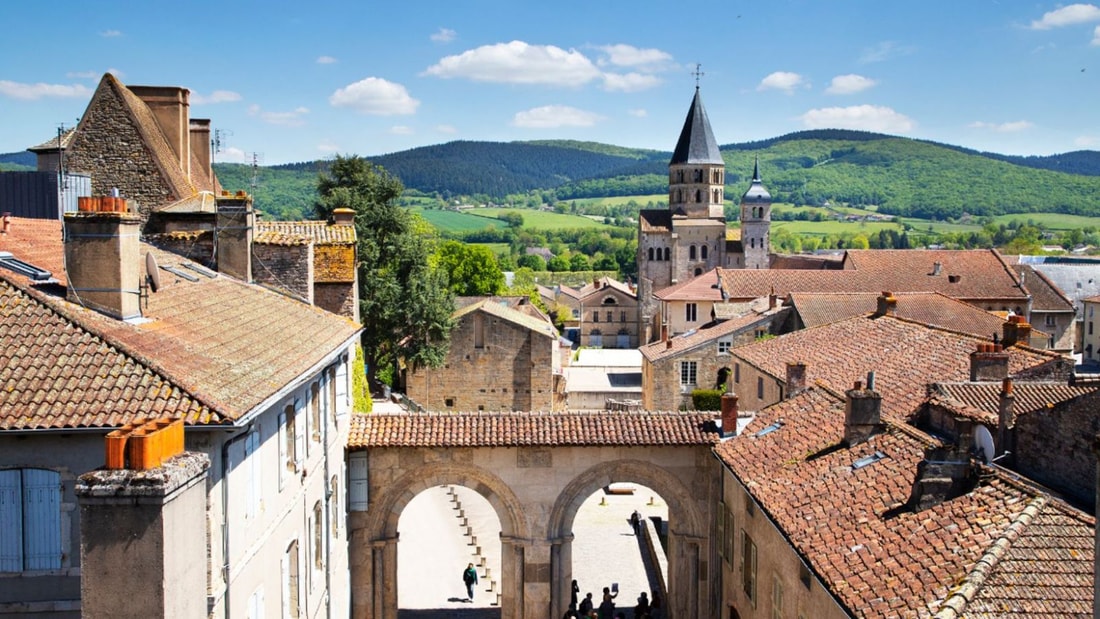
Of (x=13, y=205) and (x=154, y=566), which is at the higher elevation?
(x=13, y=205)

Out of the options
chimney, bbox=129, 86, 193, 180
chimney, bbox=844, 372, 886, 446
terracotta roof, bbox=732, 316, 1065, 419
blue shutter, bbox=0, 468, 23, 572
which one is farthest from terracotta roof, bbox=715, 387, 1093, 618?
chimney, bbox=129, 86, 193, 180

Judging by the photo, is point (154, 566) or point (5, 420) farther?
point (5, 420)

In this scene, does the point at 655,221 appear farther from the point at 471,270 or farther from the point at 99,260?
the point at 99,260

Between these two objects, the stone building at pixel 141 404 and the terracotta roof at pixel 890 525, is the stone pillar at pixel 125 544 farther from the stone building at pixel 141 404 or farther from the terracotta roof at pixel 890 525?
the terracotta roof at pixel 890 525

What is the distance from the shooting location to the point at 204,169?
32.6 metres

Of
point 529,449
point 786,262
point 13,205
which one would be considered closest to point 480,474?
point 529,449

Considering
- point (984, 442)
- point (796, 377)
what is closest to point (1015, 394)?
point (984, 442)

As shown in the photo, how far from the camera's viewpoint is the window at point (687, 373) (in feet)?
164

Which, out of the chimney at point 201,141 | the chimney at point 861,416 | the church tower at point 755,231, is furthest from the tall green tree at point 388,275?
the church tower at point 755,231

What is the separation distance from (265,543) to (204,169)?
1947cm

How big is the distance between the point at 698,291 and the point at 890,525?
198 ft

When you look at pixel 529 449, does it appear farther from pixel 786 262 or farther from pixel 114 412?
pixel 786 262

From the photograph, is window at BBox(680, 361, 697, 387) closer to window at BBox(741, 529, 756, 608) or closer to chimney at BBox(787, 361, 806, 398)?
chimney at BBox(787, 361, 806, 398)

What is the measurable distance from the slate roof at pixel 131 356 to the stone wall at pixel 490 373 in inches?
1354
